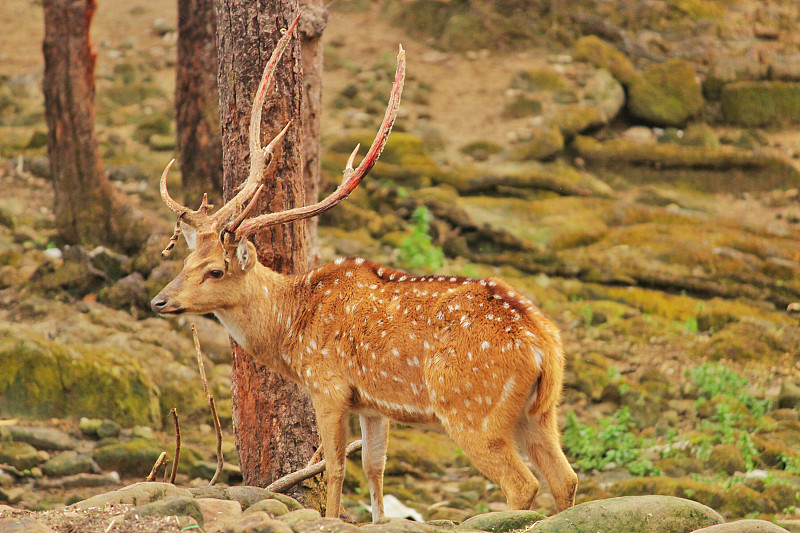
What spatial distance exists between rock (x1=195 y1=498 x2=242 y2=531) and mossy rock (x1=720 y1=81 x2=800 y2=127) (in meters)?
15.1

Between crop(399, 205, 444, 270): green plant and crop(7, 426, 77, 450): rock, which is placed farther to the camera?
crop(399, 205, 444, 270): green plant

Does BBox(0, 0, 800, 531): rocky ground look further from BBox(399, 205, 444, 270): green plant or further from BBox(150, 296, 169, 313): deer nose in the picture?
BBox(150, 296, 169, 313): deer nose

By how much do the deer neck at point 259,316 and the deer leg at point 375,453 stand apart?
2.59 ft

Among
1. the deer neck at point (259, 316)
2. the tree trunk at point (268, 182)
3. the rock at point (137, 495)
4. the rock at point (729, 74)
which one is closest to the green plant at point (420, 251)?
the tree trunk at point (268, 182)

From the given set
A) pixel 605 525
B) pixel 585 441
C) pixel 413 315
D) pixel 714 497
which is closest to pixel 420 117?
pixel 585 441

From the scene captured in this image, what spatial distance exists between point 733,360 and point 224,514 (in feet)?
23.9

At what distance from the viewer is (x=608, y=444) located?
9.24 m

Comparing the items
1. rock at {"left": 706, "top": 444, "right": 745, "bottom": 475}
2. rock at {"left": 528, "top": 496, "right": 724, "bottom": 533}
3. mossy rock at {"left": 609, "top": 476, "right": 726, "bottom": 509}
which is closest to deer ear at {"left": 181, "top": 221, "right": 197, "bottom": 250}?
rock at {"left": 528, "top": 496, "right": 724, "bottom": 533}

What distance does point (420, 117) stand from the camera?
57.6ft

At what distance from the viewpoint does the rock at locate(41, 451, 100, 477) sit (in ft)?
26.1

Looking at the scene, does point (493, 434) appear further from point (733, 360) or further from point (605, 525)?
point (733, 360)

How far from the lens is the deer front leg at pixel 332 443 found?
5.70 meters

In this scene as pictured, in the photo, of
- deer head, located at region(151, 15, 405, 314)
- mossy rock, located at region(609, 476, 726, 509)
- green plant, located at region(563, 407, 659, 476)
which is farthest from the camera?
green plant, located at region(563, 407, 659, 476)

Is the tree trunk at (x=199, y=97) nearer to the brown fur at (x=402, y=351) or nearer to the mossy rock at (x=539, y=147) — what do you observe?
the brown fur at (x=402, y=351)
